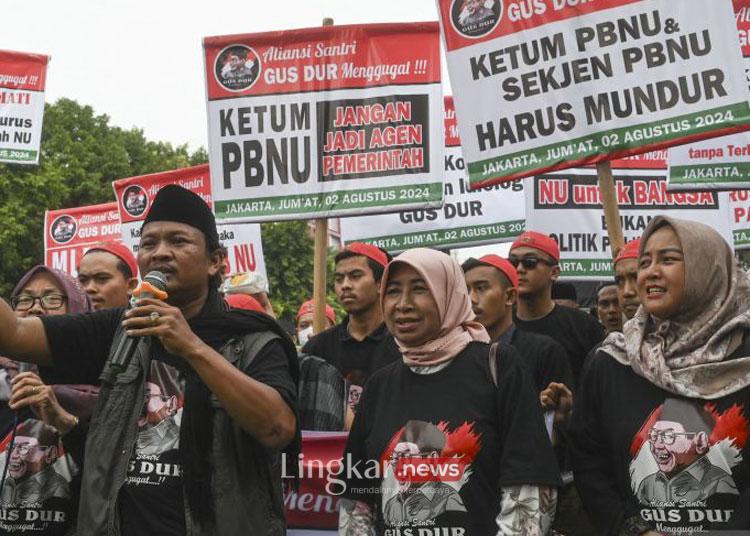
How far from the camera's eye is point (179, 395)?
3.25 m

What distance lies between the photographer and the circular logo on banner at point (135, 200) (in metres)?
10.8

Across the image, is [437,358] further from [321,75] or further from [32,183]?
[32,183]

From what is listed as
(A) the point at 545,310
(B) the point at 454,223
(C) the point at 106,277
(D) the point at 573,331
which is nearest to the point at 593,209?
(B) the point at 454,223

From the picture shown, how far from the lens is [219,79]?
746 centimetres

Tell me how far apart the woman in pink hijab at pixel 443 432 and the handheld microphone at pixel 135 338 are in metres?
1.00

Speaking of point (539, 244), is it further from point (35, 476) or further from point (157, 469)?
point (157, 469)

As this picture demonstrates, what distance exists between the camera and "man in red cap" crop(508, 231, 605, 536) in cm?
593

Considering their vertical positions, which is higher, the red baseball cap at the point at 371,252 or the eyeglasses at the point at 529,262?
the red baseball cap at the point at 371,252

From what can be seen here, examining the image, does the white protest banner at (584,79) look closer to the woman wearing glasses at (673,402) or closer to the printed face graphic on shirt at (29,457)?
the woman wearing glasses at (673,402)

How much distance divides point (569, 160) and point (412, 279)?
245cm

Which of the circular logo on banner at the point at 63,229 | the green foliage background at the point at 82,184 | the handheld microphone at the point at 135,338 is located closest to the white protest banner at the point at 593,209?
the handheld microphone at the point at 135,338

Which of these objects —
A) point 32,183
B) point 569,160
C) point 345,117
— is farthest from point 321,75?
point 32,183

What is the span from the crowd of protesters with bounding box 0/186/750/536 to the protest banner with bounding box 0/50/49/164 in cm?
651

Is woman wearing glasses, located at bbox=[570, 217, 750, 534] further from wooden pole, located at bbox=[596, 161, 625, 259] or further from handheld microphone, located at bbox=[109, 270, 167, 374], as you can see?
wooden pole, located at bbox=[596, 161, 625, 259]
